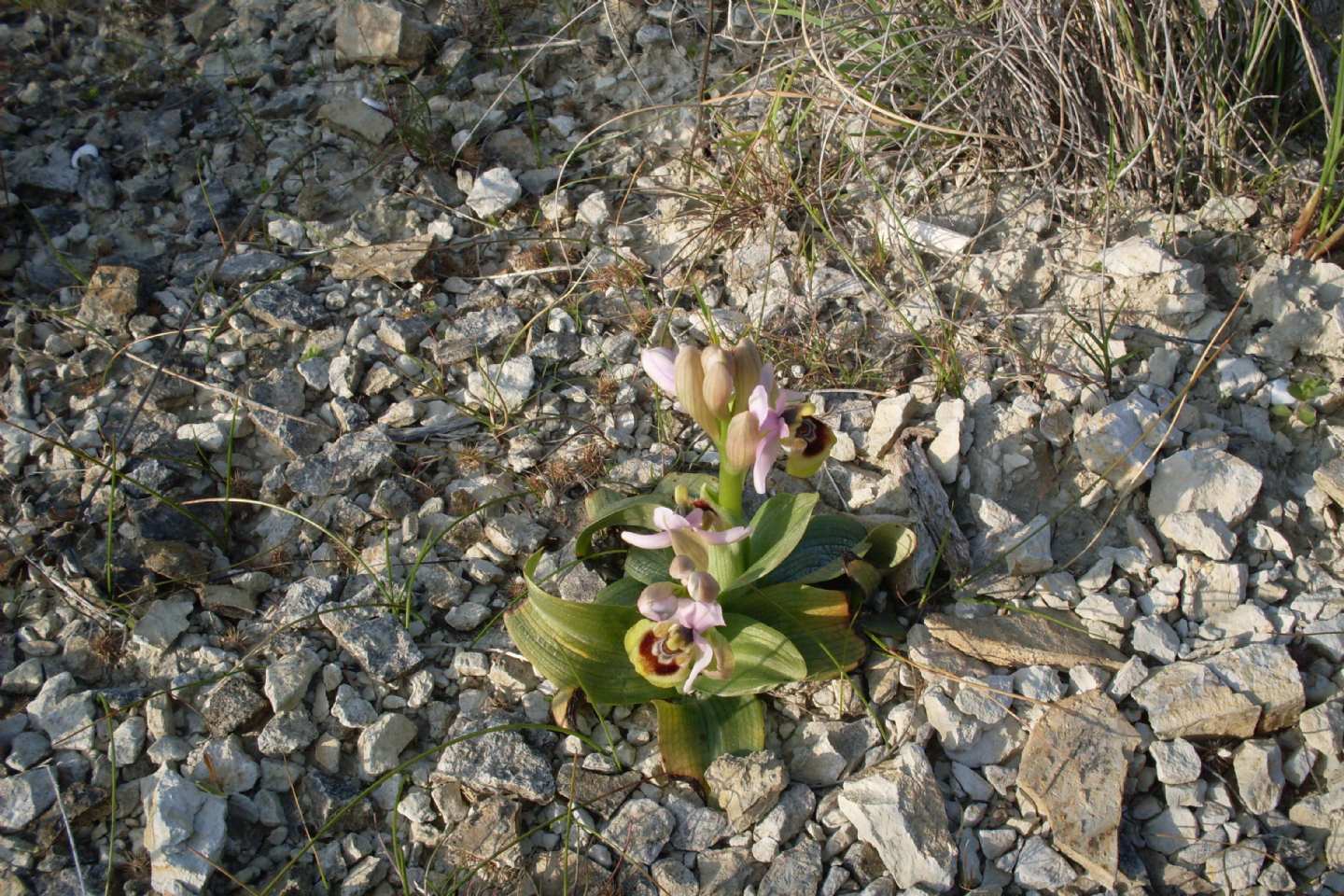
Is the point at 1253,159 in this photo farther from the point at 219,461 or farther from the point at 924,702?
the point at 219,461

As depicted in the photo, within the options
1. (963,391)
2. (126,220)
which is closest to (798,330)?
(963,391)

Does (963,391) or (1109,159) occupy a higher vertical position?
(1109,159)

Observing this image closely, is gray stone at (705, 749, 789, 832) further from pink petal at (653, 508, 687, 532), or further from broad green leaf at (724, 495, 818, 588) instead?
pink petal at (653, 508, 687, 532)

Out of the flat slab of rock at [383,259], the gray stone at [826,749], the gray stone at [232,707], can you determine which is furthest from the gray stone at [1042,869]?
the flat slab of rock at [383,259]

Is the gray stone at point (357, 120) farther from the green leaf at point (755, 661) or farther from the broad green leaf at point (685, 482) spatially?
the green leaf at point (755, 661)

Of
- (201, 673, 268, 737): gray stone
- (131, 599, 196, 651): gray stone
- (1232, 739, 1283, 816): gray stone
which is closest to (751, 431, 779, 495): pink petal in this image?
(1232, 739, 1283, 816): gray stone
